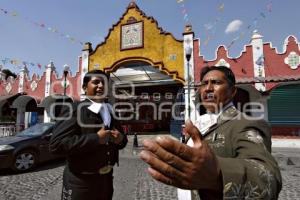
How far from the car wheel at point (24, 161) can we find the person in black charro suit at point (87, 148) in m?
5.64

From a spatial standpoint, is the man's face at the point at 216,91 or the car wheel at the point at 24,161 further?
the car wheel at the point at 24,161

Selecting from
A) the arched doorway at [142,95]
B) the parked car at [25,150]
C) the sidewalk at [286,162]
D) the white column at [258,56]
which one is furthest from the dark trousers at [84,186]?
the arched doorway at [142,95]

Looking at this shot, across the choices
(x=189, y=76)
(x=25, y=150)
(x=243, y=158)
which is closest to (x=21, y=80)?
(x=189, y=76)

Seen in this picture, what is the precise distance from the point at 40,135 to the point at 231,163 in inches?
318

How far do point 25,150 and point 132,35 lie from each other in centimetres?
996

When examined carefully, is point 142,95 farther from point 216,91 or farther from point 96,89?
point 216,91

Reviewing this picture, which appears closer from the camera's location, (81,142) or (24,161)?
(81,142)

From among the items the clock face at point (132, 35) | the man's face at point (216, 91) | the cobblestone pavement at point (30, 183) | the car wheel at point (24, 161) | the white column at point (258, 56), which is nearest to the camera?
the man's face at point (216, 91)

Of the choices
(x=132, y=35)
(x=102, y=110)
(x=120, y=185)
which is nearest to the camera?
(x=102, y=110)

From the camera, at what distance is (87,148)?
7.18 ft

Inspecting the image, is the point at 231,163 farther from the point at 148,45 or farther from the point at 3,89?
the point at 3,89

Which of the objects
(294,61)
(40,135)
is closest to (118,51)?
(40,135)

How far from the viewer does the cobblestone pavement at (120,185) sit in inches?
195

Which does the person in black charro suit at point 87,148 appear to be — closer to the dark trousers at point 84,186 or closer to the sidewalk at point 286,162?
the dark trousers at point 84,186
